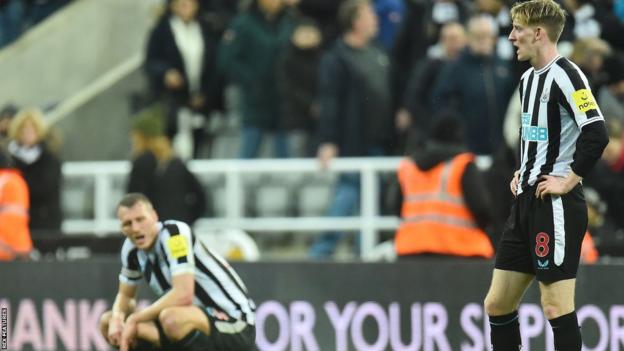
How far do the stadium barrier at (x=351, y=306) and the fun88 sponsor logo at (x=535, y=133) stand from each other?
8.09ft

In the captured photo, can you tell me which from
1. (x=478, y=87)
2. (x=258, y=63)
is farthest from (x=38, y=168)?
(x=478, y=87)

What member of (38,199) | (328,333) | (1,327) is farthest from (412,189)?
(38,199)

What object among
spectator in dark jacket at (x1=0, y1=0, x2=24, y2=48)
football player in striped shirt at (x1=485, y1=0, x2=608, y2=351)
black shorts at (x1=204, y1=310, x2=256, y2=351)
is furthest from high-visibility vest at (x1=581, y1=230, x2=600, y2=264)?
spectator in dark jacket at (x1=0, y1=0, x2=24, y2=48)

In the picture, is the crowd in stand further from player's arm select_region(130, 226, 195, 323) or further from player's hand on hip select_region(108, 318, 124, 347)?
player's hand on hip select_region(108, 318, 124, 347)

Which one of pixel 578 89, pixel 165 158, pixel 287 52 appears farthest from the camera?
pixel 287 52

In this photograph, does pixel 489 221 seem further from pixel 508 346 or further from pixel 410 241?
pixel 508 346

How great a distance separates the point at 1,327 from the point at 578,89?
4760 mm

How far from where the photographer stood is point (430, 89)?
12.1 m

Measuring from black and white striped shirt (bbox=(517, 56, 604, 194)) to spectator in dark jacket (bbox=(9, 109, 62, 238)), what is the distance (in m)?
5.81

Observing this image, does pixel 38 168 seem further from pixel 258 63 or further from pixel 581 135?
pixel 581 135

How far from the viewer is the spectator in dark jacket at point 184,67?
13.6 m

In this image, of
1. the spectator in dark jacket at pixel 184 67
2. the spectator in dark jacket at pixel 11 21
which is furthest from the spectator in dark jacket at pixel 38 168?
the spectator in dark jacket at pixel 11 21

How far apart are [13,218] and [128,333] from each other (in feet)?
9.41

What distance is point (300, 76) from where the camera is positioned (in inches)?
502
